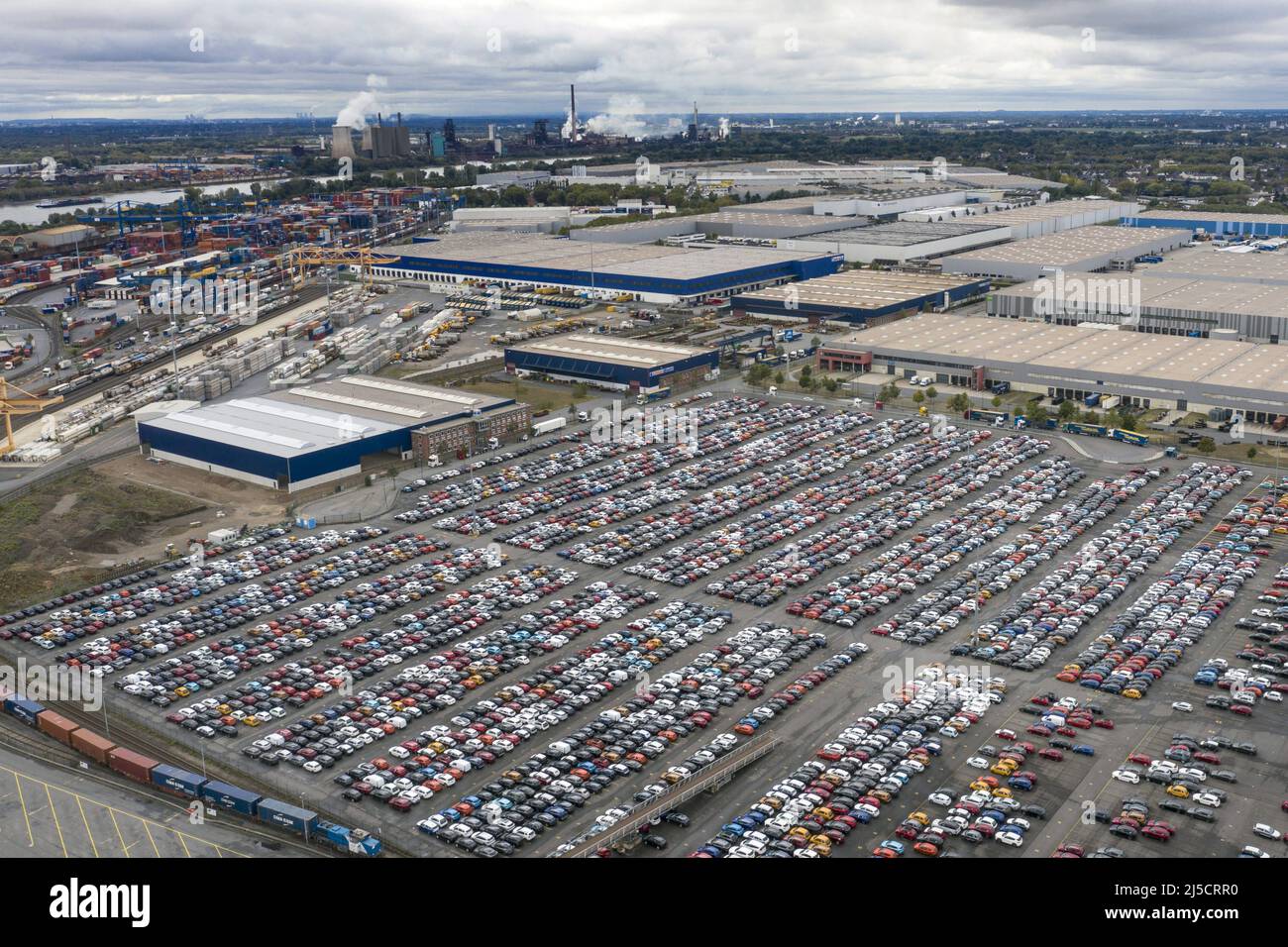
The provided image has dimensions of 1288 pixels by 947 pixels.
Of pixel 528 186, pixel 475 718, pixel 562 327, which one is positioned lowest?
pixel 475 718

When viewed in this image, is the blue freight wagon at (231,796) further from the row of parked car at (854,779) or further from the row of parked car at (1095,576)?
the row of parked car at (1095,576)

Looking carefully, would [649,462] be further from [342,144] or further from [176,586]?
[342,144]

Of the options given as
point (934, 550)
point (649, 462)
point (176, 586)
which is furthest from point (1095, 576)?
point (176, 586)

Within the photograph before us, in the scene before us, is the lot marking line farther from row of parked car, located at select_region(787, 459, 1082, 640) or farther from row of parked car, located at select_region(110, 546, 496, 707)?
row of parked car, located at select_region(787, 459, 1082, 640)

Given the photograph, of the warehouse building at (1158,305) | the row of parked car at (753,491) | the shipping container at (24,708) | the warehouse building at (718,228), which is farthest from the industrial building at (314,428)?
the warehouse building at (718,228)

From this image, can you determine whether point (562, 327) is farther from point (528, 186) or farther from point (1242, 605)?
point (528, 186)
